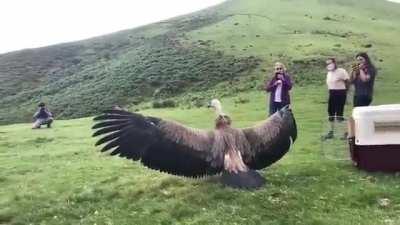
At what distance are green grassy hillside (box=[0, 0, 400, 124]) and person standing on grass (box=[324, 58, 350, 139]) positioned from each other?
976 inches

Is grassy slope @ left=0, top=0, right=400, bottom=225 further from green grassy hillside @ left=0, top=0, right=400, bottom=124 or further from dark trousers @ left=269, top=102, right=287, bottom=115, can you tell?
green grassy hillside @ left=0, top=0, right=400, bottom=124

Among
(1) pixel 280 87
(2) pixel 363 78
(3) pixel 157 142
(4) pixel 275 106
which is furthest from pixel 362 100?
(3) pixel 157 142

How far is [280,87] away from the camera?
714 inches

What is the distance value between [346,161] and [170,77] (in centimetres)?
4852

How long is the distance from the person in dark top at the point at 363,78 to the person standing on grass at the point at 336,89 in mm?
645

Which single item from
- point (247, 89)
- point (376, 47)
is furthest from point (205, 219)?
point (376, 47)

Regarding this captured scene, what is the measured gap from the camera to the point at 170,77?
64062 millimetres

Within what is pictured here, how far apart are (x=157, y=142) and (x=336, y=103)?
23.8 ft

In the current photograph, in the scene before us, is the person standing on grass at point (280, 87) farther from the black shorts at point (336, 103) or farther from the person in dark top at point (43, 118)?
the person in dark top at point (43, 118)

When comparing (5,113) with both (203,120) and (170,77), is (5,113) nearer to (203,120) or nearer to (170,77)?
(170,77)

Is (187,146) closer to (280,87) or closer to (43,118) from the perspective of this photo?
(280,87)

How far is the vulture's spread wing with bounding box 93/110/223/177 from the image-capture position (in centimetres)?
1340

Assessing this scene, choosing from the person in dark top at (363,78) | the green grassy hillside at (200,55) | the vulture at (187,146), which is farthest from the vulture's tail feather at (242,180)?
the green grassy hillside at (200,55)

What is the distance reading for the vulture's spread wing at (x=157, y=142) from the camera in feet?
44.0
